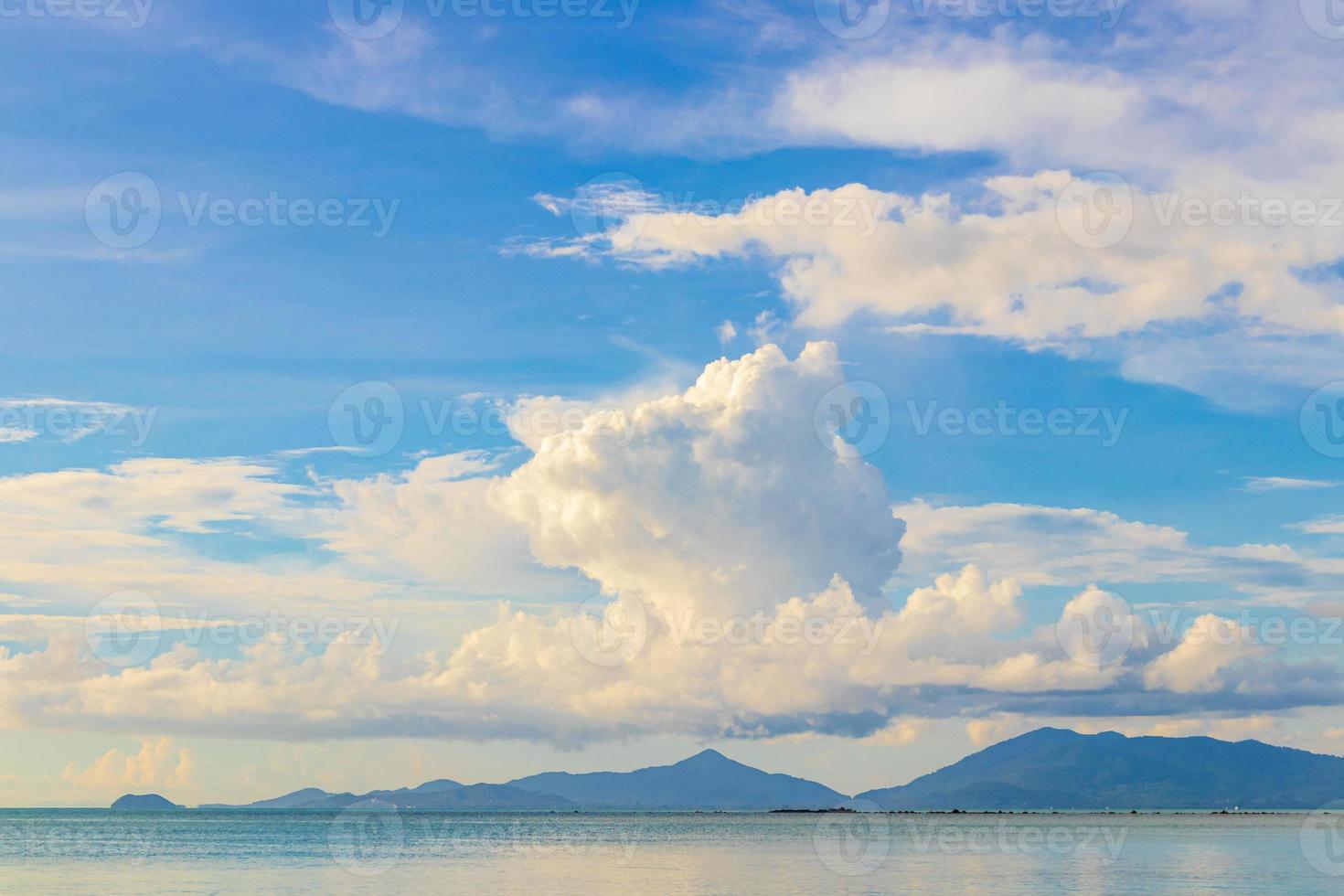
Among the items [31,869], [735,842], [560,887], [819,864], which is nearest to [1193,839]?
[735,842]

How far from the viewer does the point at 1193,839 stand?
160375mm

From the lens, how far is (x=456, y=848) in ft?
468

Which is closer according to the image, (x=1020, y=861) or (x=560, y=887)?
(x=560, y=887)

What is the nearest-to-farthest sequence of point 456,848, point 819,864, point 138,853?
point 819,864
point 138,853
point 456,848

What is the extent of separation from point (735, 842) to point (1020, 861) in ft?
176

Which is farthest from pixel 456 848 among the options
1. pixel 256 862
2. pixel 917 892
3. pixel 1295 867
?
pixel 1295 867

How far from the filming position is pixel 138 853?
133375mm

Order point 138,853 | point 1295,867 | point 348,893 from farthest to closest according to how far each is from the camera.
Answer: point 138,853
point 1295,867
point 348,893

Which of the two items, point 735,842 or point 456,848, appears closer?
point 456,848

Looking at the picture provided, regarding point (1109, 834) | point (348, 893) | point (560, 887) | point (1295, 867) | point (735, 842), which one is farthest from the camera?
point (1109, 834)

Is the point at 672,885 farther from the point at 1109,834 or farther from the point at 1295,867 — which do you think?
the point at 1109,834

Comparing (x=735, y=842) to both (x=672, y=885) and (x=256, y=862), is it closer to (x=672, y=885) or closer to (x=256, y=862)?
(x=256, y=862)

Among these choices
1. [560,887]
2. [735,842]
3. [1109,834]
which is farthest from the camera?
[1109,834]

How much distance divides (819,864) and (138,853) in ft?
244
